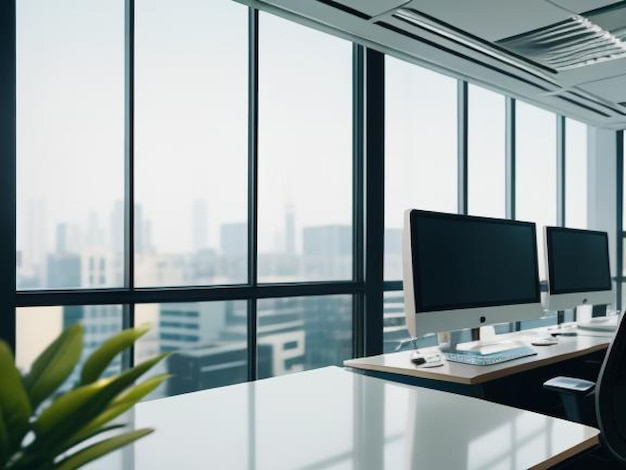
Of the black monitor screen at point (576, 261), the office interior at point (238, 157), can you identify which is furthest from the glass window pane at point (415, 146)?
the black monitor screen at point (576, 261)

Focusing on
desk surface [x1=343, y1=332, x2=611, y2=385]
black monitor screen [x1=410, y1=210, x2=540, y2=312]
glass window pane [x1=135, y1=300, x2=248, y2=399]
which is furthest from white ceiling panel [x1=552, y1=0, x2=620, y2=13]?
glass window pane [x1=135, y1=300, x2=248, y2=399]

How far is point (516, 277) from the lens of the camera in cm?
211

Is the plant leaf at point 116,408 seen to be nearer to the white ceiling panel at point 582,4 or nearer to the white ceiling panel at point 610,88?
the white ceiling panel at point 582,4

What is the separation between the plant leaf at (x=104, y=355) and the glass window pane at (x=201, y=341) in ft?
5.97

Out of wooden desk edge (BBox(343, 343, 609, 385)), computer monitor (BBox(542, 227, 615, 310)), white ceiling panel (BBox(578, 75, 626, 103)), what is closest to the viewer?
wooden desk edge (BBox(343, 343, 609, 385))

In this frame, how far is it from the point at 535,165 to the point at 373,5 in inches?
98.3

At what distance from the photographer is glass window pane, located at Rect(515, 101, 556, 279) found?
4.05 metres

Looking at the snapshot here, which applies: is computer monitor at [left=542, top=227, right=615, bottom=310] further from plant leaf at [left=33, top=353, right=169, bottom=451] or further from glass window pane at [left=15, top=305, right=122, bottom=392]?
plant leaf at [left=33, top=353, right=169, bottom=451]

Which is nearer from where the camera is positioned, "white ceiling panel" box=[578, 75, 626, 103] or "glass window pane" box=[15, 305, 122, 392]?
"glass window pane" box=[15, 305, 122, 392]

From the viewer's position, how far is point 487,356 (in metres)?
1.83

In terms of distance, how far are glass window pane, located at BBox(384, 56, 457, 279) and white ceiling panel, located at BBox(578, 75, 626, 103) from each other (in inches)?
30.5

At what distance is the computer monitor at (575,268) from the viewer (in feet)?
8.06

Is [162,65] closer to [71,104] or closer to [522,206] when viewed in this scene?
[71,104]

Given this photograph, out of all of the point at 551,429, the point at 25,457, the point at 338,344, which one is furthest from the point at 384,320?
the point at 25,457
